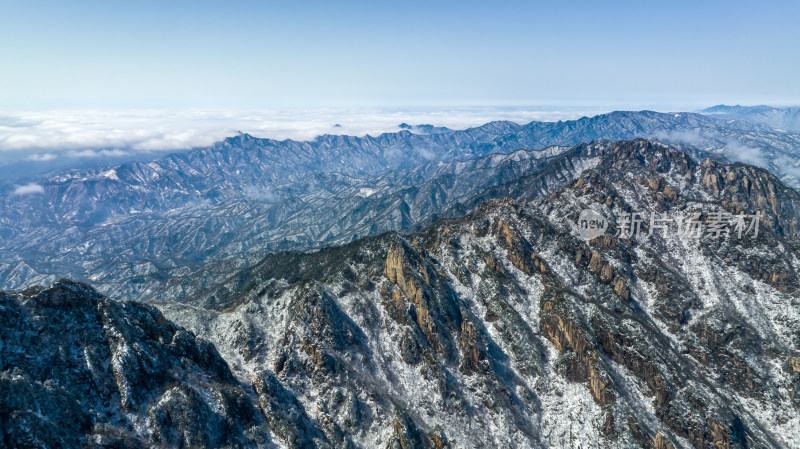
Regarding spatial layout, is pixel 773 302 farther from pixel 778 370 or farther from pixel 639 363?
pixel 639 363

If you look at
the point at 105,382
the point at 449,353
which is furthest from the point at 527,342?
the point at 105,382

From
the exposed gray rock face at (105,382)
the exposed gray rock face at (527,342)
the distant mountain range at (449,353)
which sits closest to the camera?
the exposed gray rock face at (105,382)

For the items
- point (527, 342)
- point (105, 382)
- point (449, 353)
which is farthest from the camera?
point (527, 342)

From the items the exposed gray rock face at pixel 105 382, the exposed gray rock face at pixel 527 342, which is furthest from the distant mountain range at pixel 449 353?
the exposed gray rock face at pixel 527 342

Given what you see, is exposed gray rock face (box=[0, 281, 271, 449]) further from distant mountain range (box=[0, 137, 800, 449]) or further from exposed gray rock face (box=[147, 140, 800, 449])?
exposed gray rock face (box=[147, 140, 800, 449])

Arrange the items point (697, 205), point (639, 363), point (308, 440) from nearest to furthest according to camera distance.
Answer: point (308, 440)
point (639, 363)
point (697, 205)

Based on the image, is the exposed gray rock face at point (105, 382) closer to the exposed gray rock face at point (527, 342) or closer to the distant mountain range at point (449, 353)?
the distant mountain range at point (449, 353)

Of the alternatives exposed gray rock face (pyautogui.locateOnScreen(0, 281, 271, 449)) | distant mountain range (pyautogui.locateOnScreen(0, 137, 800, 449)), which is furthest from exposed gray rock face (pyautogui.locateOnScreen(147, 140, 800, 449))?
exposed gray rock face (pyautogui.locateOnScreen(0, 281, 271, 449))

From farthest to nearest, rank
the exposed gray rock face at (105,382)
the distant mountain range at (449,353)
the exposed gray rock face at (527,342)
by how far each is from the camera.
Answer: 1. the exposed gray rock face at (527,342)
2. the distant mountain range at (449,353)
3. the exposed gray rock face at (105,382)

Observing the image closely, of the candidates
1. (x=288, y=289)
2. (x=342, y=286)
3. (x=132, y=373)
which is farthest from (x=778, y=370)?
(x=132, y=373)

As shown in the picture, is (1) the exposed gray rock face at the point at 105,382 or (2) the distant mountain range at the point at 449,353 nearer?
(1) the exposed gray rock face at the point at 105,382

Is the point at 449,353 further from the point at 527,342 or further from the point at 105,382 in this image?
the point at 105,382
